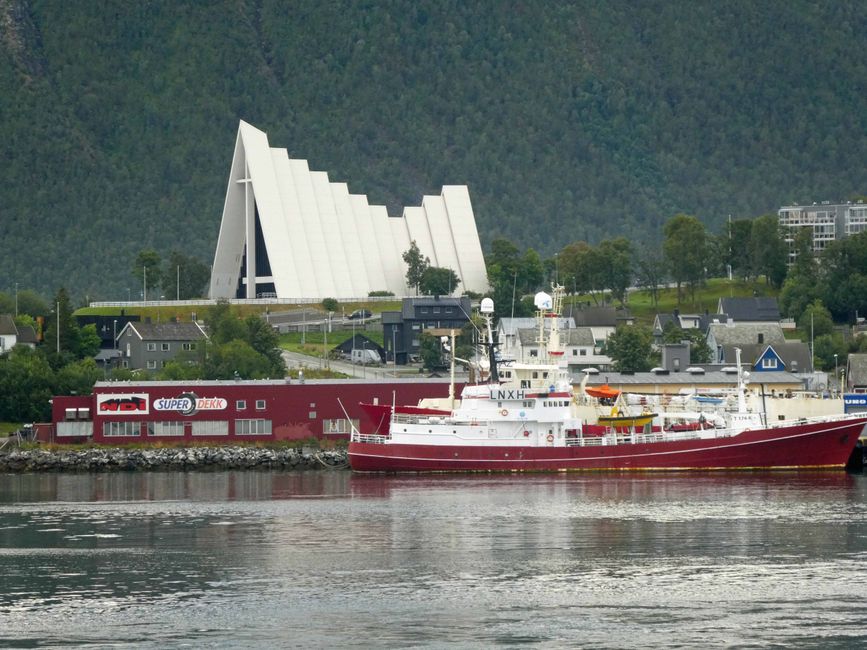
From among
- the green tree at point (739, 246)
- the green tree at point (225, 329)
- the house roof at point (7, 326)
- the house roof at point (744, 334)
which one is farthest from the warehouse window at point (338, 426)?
the green tree at point (739, 246)

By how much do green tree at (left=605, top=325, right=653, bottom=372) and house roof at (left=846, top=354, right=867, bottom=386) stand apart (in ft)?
36.4

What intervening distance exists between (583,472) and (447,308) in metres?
40.4

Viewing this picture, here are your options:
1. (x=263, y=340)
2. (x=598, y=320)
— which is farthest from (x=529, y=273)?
(x=263, y=340)

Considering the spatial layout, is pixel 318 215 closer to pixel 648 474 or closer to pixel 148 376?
pixel 148 376

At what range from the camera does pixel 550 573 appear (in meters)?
36.1

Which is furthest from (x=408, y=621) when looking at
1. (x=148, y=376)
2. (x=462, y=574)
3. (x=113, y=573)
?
(x=148, y=376)

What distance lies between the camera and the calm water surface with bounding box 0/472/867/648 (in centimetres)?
3072

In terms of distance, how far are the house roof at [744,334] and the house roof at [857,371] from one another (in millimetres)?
10869

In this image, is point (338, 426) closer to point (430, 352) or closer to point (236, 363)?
point (236, 363)

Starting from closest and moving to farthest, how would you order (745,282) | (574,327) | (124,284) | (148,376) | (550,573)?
1. (550,573)
2. (148,376)
3. (574,327)
4. (745,282)
5. (124,284)

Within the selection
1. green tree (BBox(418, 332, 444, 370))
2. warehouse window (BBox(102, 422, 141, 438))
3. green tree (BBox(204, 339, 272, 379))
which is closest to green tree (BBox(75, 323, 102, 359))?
green tree (BBox(204, 339, 272, 379))

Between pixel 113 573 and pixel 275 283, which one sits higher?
pixel 275 283

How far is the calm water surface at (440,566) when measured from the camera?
30719mm

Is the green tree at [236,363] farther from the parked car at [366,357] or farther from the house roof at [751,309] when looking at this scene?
the house roof at [751,309]
